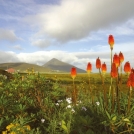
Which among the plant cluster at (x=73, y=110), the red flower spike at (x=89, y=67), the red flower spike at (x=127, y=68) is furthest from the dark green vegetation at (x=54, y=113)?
the red flower spike at (x=127, y=68)

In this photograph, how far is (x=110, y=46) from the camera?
13.0ft

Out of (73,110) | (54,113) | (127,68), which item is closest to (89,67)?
(127,68)

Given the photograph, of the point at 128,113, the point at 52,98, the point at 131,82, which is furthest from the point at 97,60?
the point at 52,98

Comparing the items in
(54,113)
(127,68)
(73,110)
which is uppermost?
(127,68)

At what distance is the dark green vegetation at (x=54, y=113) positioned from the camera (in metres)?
4.05

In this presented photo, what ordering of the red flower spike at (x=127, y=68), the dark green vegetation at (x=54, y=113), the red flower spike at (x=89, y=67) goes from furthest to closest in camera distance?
the red flower spike at (x=89, y=67)
the dark green vegetation at (x=54, y=113)
the red flower spike at (x=127, y=68)

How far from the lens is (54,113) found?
21.7 ft

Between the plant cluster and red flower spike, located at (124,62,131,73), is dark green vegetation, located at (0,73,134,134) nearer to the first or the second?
the plant cluster

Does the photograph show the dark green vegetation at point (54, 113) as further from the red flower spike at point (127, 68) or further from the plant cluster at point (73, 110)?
the red flower spike at point (127, 68)

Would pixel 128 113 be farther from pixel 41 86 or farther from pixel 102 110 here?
pixel 41 86

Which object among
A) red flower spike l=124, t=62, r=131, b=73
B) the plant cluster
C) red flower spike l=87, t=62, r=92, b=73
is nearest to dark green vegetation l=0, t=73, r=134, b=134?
the plant cluster

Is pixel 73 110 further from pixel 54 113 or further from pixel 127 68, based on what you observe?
pixel 127 68

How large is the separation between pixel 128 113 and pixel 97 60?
3.76 feet

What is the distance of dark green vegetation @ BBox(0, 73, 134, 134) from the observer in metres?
4.05
